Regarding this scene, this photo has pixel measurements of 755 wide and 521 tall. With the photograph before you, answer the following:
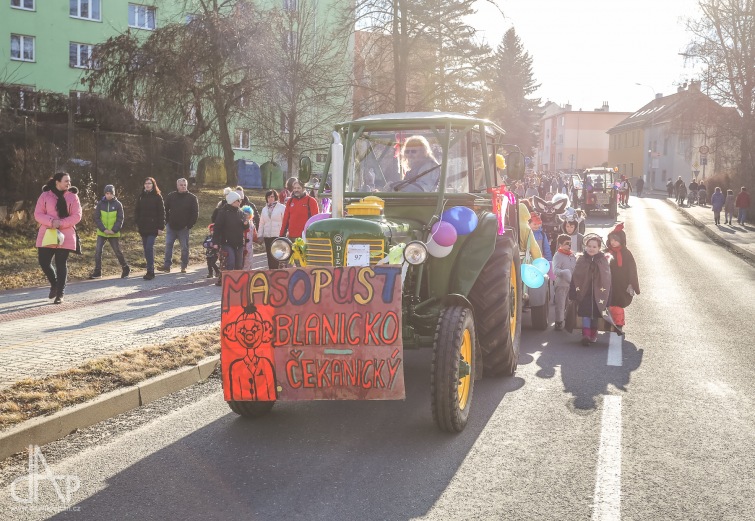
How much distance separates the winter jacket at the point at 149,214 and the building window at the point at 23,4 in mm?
35482

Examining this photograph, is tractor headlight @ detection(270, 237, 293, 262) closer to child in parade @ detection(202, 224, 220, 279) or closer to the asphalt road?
the asphalt road

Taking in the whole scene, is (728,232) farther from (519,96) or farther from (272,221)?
(519,96)

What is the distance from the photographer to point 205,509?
4645 mm

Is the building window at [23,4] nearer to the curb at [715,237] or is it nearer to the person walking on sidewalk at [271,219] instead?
the curb at [715,237]

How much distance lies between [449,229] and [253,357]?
2020 mm

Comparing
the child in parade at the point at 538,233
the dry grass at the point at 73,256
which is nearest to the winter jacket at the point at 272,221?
the dry grass at the point at 73,256

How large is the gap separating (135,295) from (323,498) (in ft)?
31.1

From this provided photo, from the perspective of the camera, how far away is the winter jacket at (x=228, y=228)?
14.3 metres

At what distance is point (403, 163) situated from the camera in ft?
25.2

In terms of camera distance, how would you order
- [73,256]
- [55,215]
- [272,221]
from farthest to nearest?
[73,256]
[272,221]
[55,215]

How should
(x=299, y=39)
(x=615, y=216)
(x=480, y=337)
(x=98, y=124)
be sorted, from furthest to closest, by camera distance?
(x=615, y=216), (x=299, y=39), (x=98, y=124), (x=480, y=337)

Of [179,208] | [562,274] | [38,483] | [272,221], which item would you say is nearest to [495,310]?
[38,483]

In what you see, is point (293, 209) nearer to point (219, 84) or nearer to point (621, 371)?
point (621, 371)

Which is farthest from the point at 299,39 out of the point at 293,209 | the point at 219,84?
the point at 293,209
